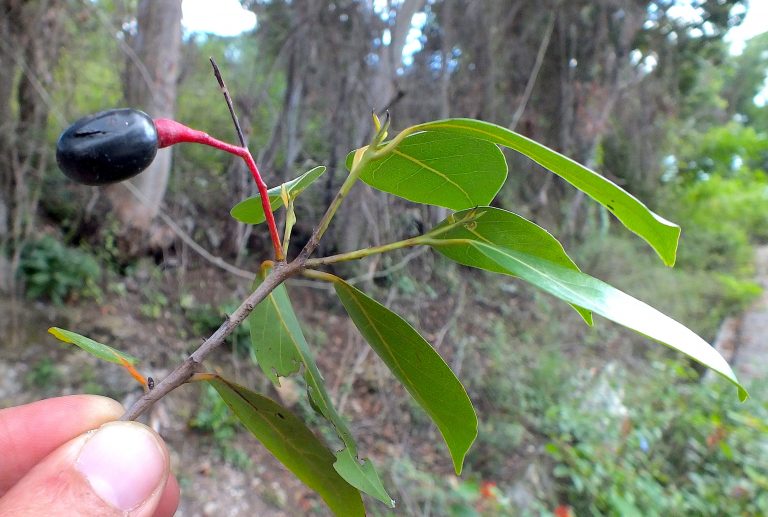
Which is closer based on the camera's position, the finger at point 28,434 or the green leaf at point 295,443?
the green leaf at point 295,443

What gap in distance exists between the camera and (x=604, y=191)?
1.60 feet

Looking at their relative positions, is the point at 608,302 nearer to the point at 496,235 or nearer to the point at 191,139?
the point at 496,235

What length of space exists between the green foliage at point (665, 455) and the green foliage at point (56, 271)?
2.92 m

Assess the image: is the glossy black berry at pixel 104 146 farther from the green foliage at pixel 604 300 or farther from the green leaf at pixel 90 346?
the green foliage at pixel 604 300

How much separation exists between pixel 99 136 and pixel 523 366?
3.81 m

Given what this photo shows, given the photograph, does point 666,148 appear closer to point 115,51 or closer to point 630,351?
point 630,351

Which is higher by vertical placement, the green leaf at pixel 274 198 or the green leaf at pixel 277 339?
the green leaf at pixel 274 198

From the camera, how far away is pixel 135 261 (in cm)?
342

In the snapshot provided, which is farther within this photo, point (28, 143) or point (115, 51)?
point (115, 51)

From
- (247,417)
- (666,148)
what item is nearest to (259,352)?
(247,417)

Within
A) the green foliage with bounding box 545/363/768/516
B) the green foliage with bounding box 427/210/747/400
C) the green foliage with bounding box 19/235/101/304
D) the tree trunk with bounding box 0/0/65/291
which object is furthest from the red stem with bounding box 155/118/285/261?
→ the green foliage with bounding box 19/235/101/304

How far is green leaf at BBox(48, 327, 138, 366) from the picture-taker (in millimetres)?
571

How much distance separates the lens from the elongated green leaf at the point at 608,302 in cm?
40

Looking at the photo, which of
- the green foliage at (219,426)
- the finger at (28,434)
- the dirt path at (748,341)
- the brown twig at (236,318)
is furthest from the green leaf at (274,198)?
the dirt path at (748,341)
